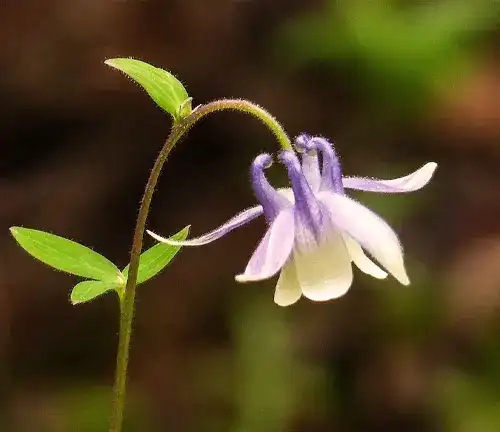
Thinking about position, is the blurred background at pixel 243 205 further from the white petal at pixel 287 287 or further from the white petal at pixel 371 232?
the white petal at pixel 371 232

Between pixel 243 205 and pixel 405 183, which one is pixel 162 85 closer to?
pixel 405 183

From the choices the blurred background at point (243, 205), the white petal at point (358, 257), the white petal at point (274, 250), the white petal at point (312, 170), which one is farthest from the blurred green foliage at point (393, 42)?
the white petal at point (274, 250)

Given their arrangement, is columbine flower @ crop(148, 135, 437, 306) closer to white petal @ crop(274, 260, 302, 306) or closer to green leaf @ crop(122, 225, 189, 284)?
white petal @ crop(274, 260, 302, 306)

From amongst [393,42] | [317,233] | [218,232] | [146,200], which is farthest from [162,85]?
[393,42]

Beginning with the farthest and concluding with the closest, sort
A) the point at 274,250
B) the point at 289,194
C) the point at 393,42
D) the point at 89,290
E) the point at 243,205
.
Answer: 1. the point at 243,205
2. the point at 393,42
3. the point at 89,290
4. the point at 289,194
5. the point at 274,250

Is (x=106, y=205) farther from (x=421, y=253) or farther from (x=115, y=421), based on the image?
(x=115, y=421)

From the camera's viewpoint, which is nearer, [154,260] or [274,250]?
[274,250]

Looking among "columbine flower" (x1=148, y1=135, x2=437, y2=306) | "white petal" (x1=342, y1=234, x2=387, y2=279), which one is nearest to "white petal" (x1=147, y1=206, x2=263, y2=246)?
"columbine flower" (x1=148, y1=135, x2=437, y2=306)
